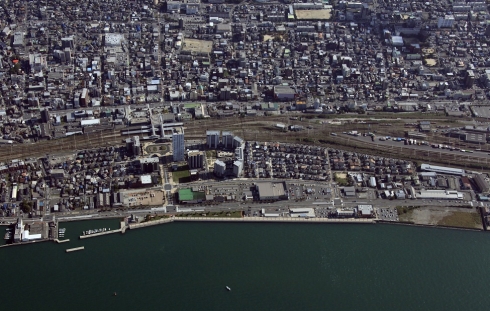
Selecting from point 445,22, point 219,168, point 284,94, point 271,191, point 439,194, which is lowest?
point 439,194

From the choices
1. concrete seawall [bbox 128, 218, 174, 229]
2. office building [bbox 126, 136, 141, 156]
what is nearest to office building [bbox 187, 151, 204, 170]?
office building [bbox 126, 136, 141, 156]

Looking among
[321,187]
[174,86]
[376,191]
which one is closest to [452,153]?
[376,191]

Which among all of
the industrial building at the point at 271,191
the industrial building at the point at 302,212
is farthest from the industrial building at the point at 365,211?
the industrial building at the point at 271,191

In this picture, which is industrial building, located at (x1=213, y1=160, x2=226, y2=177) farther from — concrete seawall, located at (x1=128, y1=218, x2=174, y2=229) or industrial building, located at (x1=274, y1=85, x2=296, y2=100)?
industrial building, located at (x1=274, y1=85, x2=296, y2=100)

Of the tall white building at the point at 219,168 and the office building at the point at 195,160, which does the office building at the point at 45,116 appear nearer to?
the office building at the point at 195,160

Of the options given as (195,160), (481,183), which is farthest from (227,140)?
(481,183)

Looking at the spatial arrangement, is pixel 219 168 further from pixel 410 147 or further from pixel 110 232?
pixel 410 147

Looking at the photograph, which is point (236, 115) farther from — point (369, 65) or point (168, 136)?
point (369, 65)
